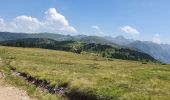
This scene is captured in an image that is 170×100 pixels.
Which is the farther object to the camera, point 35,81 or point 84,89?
point 35,81

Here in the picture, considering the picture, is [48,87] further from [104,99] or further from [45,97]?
[104,99]

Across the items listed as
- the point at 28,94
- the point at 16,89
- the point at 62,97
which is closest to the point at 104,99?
the point at 62,97

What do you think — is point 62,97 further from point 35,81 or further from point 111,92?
point 35,81

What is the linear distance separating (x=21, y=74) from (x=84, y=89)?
23157 millimetres

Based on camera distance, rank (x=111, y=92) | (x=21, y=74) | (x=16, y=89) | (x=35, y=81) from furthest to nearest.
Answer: (x=21, y=74) → (x=35, y=81) → (x=16, y=89) → (x=111, y=92)

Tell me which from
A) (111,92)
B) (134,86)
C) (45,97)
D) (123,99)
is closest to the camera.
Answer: (123,99)

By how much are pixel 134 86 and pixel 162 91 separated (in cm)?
379

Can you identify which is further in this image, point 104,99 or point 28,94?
point 28,94

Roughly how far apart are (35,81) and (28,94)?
10.0 meters

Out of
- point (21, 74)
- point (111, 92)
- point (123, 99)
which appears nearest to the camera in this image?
point (123, 99)

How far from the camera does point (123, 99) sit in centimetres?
2802

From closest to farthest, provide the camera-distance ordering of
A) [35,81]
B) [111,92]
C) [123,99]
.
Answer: [123,99]
[111,92]
[35,81]

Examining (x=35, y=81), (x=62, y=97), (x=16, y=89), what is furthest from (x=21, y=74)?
(x=62, y=97)

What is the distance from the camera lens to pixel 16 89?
3828cm
